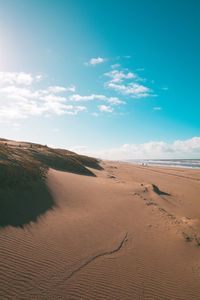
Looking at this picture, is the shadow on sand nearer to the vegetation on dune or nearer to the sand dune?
the vegetation on dune

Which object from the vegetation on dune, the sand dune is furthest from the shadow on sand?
the sand dune

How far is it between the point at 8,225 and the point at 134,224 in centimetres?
560

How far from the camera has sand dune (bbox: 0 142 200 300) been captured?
18.4 ft

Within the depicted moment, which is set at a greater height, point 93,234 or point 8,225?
point 8,225

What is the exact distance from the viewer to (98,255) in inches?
288

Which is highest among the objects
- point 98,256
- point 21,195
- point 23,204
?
point 21,195

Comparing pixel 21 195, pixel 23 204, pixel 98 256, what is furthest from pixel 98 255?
pixel 21 195

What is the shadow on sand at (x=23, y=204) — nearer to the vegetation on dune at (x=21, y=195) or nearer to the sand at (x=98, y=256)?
the vegetation on dune at (x=21, y=195)

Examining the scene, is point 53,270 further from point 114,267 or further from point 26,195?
point 26,195

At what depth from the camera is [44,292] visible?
5.19 meters

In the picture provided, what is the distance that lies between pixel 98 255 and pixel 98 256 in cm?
6

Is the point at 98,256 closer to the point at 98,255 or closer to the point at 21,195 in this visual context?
the point at 98,255

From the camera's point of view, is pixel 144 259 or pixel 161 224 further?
pixel 161 224

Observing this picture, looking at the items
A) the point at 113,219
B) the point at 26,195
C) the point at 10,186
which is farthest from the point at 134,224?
the point at 10,186
